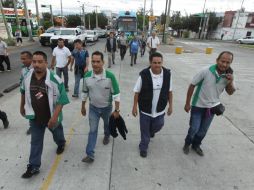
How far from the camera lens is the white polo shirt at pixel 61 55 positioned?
20.9ft

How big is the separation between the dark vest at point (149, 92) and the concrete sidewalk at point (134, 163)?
3.00 feet

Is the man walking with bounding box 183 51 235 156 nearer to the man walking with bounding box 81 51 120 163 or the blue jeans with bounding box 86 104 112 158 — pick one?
the man walking with bounding box 81 51 120 163

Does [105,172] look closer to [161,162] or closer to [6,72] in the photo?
[161,162]

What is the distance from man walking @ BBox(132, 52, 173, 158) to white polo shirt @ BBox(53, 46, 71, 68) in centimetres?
375

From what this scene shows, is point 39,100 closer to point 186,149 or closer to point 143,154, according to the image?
point 143,154

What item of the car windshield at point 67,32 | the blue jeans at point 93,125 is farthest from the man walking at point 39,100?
the car windshield at point 67,32

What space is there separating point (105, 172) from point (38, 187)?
0.94 meters

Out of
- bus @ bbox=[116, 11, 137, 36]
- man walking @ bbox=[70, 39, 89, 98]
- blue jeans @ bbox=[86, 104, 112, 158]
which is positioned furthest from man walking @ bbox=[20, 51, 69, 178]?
bus @ bbox=[116, 11, 137, 36]

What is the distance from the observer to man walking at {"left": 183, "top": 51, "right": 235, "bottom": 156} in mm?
3172

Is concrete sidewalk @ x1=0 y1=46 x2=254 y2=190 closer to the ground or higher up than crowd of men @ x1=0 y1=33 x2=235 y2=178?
closer to the ground

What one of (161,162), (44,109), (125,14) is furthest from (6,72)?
(125,14)

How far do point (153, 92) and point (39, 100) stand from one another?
1.59 m

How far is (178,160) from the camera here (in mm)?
3652

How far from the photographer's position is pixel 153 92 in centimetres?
327
